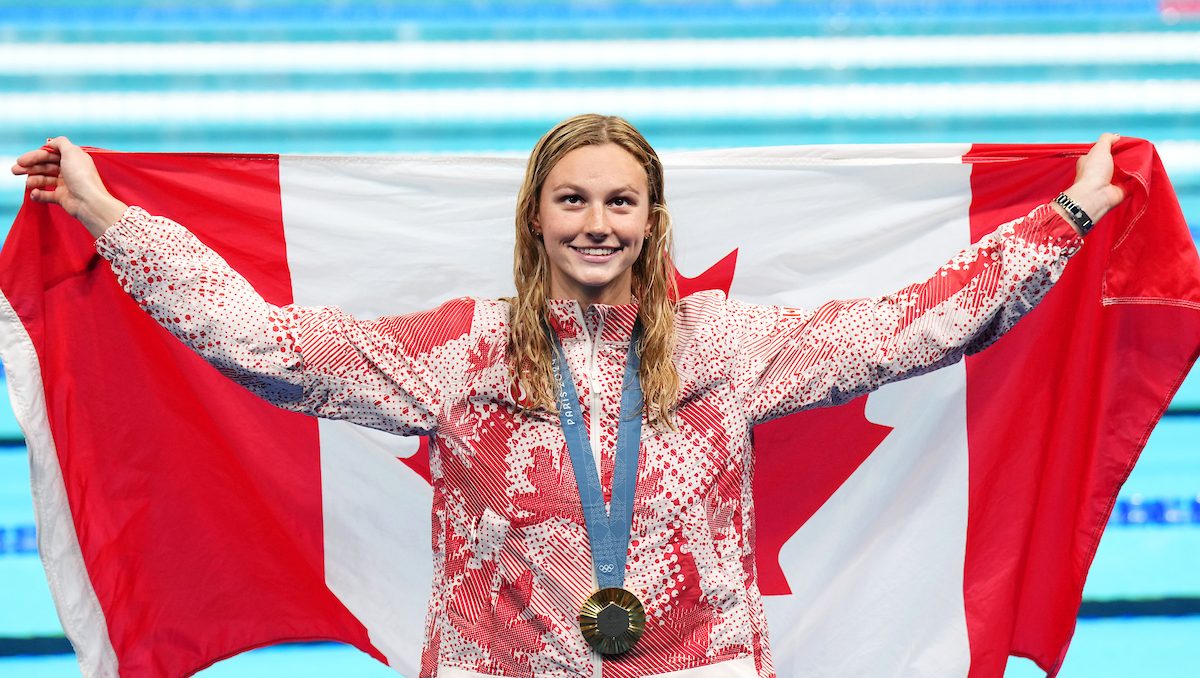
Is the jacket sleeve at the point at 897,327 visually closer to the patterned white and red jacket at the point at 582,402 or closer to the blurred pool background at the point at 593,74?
the patterned white and red jacket at the point at 582,402

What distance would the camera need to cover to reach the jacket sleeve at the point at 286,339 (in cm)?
160

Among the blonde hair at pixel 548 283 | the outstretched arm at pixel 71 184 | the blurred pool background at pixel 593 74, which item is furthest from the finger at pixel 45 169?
the blurred pool background at pixel 593 74

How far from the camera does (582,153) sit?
5.39ft

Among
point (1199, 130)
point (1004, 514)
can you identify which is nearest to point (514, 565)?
point (1004, 514)

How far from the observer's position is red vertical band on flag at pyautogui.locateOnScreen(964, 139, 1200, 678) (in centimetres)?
201

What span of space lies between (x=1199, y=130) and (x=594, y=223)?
3.55 metres

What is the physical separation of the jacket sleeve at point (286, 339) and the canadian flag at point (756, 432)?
45 centimetres

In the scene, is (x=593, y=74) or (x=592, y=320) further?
(x=593, y=74)

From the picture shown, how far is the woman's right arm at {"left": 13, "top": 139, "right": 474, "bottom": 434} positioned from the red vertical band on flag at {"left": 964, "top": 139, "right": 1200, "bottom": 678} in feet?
3.16

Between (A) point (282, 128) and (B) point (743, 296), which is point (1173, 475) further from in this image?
(A) point (282, 128)

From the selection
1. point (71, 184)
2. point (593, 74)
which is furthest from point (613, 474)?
point (593, 74)

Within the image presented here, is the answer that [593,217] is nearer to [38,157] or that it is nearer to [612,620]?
[612,620]

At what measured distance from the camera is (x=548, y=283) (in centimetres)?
169

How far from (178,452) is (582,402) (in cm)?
84
